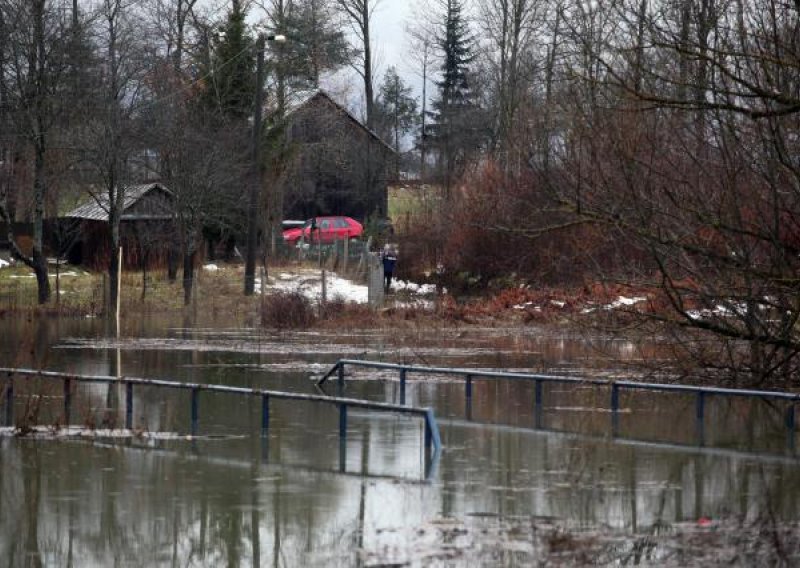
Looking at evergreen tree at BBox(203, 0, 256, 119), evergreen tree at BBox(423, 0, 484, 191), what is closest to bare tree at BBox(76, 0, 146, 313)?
evergreen tree at BBox(203, 0, 256, 119)

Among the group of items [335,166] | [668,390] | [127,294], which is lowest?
[668,390]

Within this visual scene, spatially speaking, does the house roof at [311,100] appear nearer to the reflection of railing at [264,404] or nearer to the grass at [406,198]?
the grass at [406,198]

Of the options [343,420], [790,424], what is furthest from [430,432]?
[790,424]

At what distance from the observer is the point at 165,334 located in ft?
113

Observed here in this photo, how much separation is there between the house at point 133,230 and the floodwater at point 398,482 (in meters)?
25.0

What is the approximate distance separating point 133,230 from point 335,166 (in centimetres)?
2306

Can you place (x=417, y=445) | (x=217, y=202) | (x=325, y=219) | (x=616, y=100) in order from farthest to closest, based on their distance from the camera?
(x=325, y=219) < (x=217, y=202) < (x=616, y=100) < (x=417, y=445)

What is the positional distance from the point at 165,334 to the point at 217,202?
572 inches

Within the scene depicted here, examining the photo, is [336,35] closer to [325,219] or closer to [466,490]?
[325,219]

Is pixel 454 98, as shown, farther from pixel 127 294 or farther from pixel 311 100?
pixel 127 294

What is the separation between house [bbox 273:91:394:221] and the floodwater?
152ft

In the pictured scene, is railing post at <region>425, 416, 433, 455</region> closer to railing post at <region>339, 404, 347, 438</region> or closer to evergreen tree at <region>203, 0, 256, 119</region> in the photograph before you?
railing post at <region>339, 404, 347, 438</region>

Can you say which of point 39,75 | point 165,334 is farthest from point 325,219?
point 165,334

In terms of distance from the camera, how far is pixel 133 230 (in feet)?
167
